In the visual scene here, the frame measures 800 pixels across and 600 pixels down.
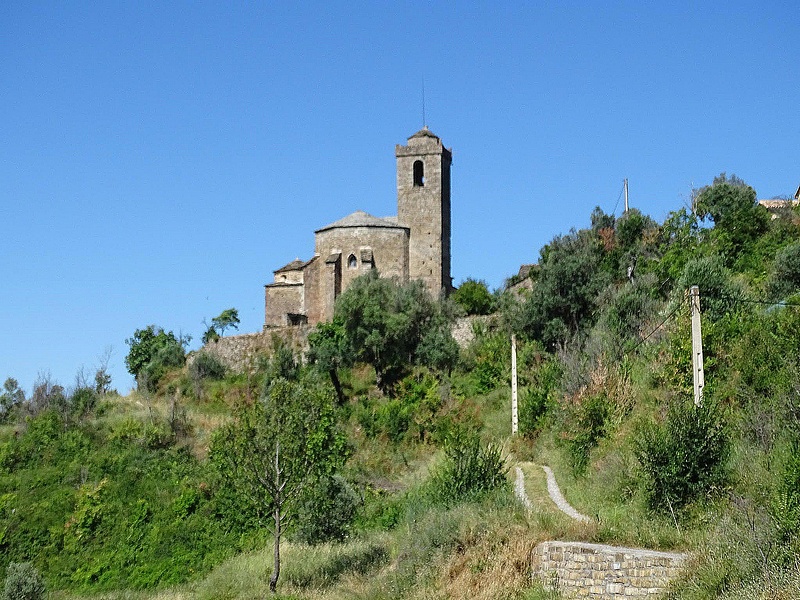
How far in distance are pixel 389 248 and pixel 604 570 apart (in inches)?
1490

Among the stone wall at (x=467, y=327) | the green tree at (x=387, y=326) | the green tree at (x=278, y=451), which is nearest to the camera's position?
the green tree at (x=278, y=451)

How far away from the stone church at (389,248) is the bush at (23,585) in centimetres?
2492

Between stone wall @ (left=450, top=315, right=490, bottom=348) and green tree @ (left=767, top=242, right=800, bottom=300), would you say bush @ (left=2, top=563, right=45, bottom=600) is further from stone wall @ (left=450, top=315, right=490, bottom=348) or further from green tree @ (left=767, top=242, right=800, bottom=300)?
green tree @ (left=767, top=242, right=800, bottom=300)

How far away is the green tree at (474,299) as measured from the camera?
4869 cm

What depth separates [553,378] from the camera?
1248 inches

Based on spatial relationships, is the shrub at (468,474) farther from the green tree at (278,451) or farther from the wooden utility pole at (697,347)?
the wooden utility pole at (697,347)

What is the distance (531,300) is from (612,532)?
22.6 meters

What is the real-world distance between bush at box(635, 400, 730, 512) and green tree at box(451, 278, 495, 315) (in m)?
29.9

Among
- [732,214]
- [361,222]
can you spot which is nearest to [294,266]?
[361,222]

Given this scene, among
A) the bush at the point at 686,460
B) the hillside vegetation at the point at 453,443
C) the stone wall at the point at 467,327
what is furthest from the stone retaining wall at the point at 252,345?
the bush at the point at 686,460

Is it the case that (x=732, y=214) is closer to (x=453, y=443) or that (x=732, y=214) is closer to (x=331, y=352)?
(x=331, y=352)

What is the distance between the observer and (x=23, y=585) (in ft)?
82.4

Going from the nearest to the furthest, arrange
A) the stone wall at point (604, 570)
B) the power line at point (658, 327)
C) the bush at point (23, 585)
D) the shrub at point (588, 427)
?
the stone wall at point (604, 570) → the shrub at point (588, 427) → the bush at point (23, 585) → the power line at point (658, 327)

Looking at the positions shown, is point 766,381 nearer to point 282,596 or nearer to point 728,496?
point 728,496
